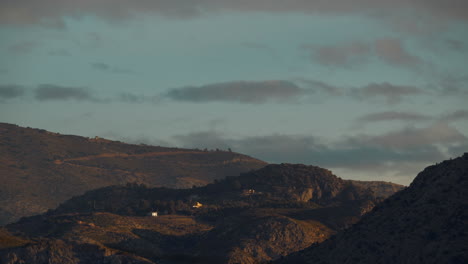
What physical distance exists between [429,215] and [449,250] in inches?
580

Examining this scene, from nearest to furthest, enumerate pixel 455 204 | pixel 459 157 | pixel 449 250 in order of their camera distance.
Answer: pixel 449 250 < pixel 455 204 < pixel 459 157

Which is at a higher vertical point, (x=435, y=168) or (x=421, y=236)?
(x=435, y=168)

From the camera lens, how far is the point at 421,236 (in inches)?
7013

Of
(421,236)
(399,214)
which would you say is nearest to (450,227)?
(421,236)

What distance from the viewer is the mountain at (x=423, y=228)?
6727 inches

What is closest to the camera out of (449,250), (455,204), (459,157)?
(449,250)

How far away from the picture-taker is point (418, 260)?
172250mm

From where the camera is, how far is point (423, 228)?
589ft

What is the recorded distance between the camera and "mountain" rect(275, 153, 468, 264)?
17088 centimetres

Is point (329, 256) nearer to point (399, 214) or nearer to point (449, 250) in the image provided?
point (399, 214)

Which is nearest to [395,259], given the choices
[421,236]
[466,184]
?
[421,236]

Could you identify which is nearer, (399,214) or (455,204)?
(455,204)

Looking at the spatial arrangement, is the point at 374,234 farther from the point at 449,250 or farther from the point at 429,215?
the point at 449,250

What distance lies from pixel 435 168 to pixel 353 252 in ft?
73.5
